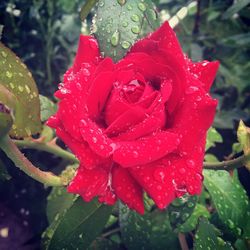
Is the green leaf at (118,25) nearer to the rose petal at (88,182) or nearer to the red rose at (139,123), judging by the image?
the red rose at (139,123)

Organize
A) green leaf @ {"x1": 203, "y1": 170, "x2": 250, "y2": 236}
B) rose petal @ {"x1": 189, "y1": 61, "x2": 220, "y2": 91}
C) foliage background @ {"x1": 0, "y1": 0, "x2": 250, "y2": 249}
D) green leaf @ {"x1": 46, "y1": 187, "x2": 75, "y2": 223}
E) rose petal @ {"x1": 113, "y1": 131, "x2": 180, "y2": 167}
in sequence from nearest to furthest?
rose petal @ {"x1": 113, "y1": 131, "x2": 180, "y2": 167}
rose petal @ {"x1": 189, "y1": 61, "x2": 220, "y2": 91}
green leaf @ {"x1": 203, "y1": 170, "x2": 250, "y2": 236}
green leaf @ {"x1": 46, "y1": 187, "x2": 75, "y2": 223}
foliage background @ {"x1": 0, "y1": 0, "x2": 250, "y2": 249}

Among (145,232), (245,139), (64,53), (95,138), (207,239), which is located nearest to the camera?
(95,138)

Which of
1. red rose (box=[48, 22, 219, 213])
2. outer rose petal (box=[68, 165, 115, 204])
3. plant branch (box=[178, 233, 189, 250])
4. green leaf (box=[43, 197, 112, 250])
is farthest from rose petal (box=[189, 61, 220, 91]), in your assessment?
plant branch (box=[178, 233, 189, 250])

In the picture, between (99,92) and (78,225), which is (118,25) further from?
(78,225)

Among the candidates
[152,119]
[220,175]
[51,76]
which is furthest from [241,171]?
[51,76]

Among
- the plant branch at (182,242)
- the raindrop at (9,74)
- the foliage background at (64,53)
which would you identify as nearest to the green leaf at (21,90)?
the raindrop at (9,74)

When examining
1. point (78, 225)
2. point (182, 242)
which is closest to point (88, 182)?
point (78, 225)

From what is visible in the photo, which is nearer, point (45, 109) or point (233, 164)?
point (233, 164)

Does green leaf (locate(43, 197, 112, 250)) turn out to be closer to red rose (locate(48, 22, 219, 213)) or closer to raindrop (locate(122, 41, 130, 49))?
red rose (locate(48, 22, 219, 213))
